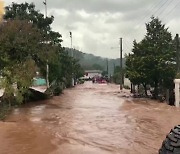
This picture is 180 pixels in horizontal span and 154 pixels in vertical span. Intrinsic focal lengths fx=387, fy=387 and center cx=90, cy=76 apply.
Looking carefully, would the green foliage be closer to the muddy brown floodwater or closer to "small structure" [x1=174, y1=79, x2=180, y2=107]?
"small structure" [x1=174, y1=79, x2=180, y2=107]

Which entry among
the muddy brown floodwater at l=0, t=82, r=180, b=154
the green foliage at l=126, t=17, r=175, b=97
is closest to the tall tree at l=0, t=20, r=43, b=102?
the muddy brown floodwater at l=0, t=82, r=180, b=154

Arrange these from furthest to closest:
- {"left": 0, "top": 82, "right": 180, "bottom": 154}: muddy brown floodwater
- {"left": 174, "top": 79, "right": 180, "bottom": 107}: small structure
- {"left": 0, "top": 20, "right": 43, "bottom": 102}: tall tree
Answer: {"left": 174, "top": 79, "right": 180, "bottom": 107}: small structure
{"left": 0, "top": 20, "right": 43, "bottom": 102}: tall tree
{"left": 0, "top": 82, "right": 180, "bottom": 154}: muddy brown floodwater

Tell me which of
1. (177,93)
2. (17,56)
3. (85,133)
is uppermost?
(17,56)

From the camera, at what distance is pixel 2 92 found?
2688 centimetres

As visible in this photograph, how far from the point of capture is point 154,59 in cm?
3312

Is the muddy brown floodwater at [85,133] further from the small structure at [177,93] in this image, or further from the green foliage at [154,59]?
the green foliage at [154,59]

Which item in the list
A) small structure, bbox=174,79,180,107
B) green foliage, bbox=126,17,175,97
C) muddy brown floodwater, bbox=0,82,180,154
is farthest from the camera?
green foliage, bbox=126,17,175,97

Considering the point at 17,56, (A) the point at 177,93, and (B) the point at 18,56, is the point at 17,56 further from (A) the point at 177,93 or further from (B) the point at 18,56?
(A) the point at 177,93

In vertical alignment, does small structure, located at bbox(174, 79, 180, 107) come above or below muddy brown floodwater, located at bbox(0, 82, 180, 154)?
above

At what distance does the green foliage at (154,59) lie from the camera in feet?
109

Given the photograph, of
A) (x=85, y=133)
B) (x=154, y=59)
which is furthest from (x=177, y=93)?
(x=85, y=133)

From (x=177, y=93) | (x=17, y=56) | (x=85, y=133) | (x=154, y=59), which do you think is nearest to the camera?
(x=85, y=133)

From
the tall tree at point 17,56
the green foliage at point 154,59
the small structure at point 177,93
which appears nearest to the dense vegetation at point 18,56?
the tall tree at point 17,56

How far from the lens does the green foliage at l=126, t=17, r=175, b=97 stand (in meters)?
33.2
